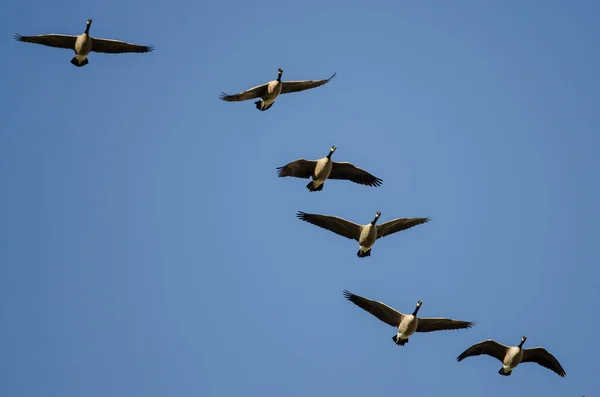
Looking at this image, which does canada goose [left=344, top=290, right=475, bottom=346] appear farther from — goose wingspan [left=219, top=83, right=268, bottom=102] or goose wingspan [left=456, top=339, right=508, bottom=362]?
goose wingspan [left=219, top=83, right=268, bottom=102]

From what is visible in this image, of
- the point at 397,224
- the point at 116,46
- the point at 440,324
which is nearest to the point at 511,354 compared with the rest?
the point at 440,324

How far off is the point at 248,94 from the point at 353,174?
4782 millimetres

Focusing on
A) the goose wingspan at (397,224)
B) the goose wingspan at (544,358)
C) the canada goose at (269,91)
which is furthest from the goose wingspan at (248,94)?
the goose wingspan at (544,358)

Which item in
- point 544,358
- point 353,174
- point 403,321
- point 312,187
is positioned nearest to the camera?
point 403,321

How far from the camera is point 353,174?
3309 cm

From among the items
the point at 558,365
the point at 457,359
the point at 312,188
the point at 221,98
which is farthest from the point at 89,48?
the point at 558,365

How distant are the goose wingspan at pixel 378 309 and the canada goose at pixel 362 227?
1.49 m

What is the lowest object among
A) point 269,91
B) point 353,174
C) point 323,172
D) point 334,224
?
point 334,224

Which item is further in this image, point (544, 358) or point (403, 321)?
point (544, 358)

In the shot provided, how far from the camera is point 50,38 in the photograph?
3300 centimetres

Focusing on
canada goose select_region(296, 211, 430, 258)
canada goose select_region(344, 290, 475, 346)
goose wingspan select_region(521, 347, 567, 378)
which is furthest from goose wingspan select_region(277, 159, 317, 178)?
goose wingspan select_region(521, 347, 567, 378)

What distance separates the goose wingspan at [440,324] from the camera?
31578 mm

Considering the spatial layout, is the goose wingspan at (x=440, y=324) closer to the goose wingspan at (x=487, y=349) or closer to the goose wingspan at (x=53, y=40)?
the goose wingspan at (x=487, y=349)

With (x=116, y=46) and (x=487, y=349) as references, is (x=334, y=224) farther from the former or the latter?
(x=116, y=46)
